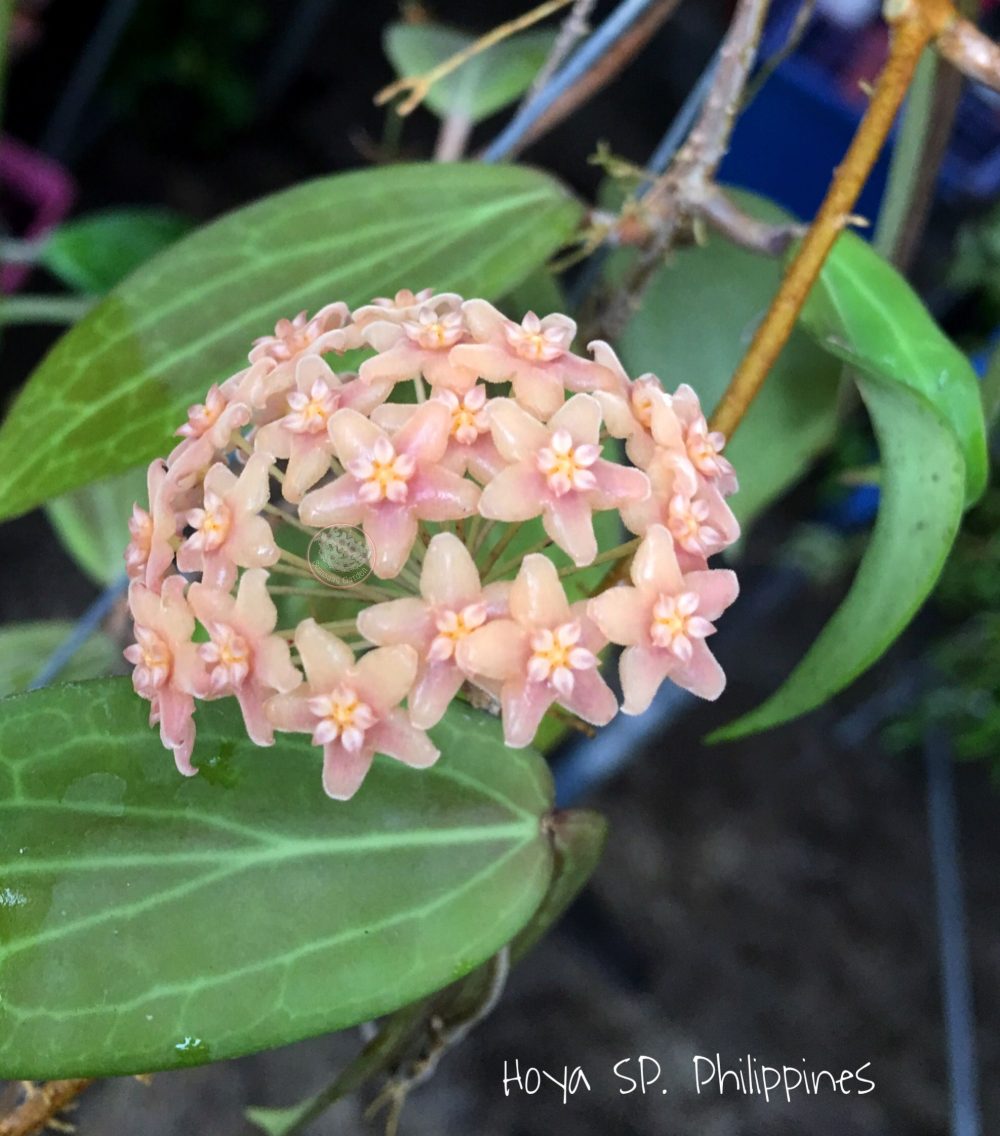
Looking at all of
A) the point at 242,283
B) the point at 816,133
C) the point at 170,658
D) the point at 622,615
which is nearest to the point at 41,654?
the point at 242,283

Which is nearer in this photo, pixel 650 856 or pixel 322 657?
pixel 322 657

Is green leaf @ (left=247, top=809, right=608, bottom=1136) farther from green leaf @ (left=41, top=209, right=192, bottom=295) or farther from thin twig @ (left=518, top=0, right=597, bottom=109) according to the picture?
green leaf @ (left=41, top=209, right=192, bottom=295)

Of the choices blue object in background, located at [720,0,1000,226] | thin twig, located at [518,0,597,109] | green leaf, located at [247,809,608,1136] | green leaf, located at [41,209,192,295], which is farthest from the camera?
blue object in background, located at [720,0,1000,226]

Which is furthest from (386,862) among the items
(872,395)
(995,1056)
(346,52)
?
(346,52)

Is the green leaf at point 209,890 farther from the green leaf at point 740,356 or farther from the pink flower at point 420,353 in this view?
the green leaf at point 740,356

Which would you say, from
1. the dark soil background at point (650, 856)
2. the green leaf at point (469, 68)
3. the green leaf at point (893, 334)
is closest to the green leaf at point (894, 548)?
the green leaf at point (893, 334)

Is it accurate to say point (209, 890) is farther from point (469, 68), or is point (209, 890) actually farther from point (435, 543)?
point (469, 68)

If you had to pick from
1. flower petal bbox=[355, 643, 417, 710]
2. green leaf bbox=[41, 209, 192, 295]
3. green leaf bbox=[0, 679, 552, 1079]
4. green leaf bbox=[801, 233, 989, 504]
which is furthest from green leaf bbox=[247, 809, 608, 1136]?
green leaf bbox=[41, 209, 192, 295]
